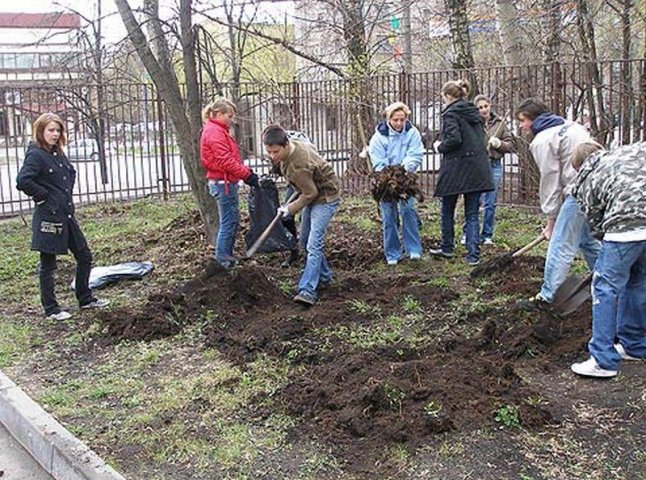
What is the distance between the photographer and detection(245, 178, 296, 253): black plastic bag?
27.0 ft

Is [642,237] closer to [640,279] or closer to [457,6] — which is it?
[640,279]

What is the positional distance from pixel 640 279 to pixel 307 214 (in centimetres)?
304

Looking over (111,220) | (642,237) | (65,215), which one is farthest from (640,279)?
(111,220)

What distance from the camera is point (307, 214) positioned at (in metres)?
7.05

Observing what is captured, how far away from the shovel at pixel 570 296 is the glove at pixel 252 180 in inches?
133

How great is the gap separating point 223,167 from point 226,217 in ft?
1.80

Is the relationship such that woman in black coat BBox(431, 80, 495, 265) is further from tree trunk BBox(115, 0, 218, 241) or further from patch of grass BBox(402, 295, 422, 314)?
tree trunk BBox(115, 0, 218, 241)

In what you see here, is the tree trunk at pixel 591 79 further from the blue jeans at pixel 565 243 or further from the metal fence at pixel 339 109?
the blue jeans at pixel 565 243

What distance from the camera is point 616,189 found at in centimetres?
460

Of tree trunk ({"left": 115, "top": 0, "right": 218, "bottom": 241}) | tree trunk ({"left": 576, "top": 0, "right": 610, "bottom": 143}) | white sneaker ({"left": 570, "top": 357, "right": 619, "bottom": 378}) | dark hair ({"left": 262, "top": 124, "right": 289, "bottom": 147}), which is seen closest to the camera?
white sneaker ({"left": 570, "top": 357, "right": 619, "bottom": 378})

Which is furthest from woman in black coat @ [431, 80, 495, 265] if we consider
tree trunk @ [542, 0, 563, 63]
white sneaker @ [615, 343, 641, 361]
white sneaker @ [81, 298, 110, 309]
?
tree trunk @ [542, 0, 563, 63]

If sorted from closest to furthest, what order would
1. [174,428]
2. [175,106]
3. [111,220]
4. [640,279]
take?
[174,428] → [640,279] → [175,106] → [111,220]

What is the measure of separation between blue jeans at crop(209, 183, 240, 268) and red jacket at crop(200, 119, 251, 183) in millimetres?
151

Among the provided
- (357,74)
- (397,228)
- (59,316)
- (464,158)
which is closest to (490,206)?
(464,158)
